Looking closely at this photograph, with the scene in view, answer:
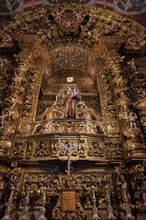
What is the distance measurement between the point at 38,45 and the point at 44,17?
213 cm

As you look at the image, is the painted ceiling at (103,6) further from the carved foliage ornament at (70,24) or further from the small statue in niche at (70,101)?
the small statue in niche at (70,101)

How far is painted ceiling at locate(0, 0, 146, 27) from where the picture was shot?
1073 centimetres

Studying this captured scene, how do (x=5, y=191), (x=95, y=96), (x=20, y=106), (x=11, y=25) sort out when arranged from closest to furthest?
(x=5, y=191) < (x=20, y=106) < (x=95, y=96) < (x=11, y=25)

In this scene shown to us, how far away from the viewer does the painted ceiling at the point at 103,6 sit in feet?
35.2

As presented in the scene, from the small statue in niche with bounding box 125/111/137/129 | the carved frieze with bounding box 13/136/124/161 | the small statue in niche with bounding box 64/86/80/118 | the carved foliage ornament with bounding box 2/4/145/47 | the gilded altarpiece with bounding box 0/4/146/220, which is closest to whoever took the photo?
the gilded altarpiece with bounding box 0/4/146/220

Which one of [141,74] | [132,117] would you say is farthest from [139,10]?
[132,117]

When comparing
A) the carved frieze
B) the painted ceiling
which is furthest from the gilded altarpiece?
the painted ceiling

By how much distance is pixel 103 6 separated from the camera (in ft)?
36.2

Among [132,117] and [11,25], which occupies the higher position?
[11,25]

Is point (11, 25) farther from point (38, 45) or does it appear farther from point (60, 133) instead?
point (60, 133)

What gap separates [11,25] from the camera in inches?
415

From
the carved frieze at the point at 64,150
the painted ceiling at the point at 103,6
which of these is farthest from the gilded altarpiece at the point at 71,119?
the painted ceiling at the point at 103,6

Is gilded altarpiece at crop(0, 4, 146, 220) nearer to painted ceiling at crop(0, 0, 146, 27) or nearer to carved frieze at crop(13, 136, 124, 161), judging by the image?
carved frieze at crop(13, 136, 124, 161)

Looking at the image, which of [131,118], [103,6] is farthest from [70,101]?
[103,6]
